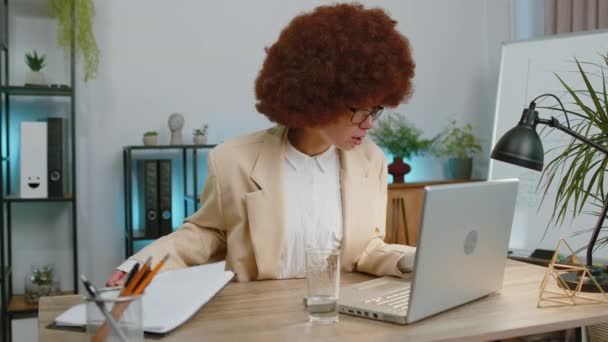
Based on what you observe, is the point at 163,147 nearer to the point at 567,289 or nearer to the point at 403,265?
the point at 403,265

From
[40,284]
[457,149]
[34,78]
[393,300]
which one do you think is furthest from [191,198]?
[393,300]

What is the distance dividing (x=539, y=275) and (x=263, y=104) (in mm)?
843

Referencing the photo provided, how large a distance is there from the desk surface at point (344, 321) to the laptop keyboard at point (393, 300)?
59mm

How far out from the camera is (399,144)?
352cm

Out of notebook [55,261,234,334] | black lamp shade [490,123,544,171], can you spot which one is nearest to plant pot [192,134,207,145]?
notebook [55,261,234,334]

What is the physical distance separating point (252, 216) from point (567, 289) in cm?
79

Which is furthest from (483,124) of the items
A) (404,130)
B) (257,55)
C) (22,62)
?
(22,62)

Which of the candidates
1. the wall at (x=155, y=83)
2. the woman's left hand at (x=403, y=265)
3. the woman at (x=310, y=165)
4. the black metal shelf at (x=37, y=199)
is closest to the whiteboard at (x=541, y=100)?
the wall at (x=155, y=83)

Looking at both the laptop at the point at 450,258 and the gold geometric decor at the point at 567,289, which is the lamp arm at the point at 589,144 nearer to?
the gold geometric decor at the point at 567,289

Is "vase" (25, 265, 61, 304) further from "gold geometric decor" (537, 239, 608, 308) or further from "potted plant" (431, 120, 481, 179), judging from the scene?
"gold geometric decor" (537, 239, 608, 308)

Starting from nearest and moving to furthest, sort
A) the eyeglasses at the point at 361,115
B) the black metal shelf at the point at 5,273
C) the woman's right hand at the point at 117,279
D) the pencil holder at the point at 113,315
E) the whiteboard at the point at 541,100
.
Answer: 1. the pencil holder at the point at 113,315
2. the woman's right hand at the point at 117,279
3. the eyeglasses at the point at 361,115
4. the black metal shelf at the point at 5,273
5. the whiteboard at the point at 541,100

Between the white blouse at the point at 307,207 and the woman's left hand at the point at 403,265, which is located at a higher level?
the white blouse at the point at 307,207

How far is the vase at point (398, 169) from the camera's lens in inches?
137

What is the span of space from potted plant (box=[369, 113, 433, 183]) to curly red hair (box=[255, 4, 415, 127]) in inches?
70.9
